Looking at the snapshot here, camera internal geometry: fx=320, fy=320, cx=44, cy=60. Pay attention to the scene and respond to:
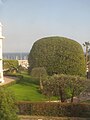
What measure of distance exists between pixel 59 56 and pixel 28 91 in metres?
7.63

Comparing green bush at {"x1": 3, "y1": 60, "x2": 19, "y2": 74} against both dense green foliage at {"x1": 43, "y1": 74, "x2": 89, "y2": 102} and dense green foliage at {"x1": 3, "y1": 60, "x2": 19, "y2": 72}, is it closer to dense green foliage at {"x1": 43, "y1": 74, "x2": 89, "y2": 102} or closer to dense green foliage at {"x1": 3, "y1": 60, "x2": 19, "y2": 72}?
dense green foliage at {"x1": 3, "y1": 60, "x2": 19, "y2": 72}

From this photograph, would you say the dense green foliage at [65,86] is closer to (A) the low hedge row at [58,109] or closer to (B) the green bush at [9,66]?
(A) the low hedge row at [58,109]

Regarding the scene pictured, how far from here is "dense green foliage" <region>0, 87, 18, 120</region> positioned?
1519 centimetres

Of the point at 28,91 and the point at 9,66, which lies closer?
the point at 28,91

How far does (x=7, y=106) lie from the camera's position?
51.5ft

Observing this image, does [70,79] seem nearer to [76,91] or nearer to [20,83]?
[76,91]

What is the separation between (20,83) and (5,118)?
22.3 m

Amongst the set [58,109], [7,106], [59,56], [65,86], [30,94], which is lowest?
[30,94]

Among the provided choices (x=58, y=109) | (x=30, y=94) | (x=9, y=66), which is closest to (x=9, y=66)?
(x=9, y=66)

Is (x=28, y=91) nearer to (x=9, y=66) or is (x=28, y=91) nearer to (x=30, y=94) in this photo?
(x=30, y=94)

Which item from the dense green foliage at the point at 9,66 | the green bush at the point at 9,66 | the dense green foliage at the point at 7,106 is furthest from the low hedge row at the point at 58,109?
the dense green foliage at the point at 9,66

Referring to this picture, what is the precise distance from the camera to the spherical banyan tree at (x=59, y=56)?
36500 millimetres

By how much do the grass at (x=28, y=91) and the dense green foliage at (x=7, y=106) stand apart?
9.00 m

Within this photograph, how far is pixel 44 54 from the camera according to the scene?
3703cm
